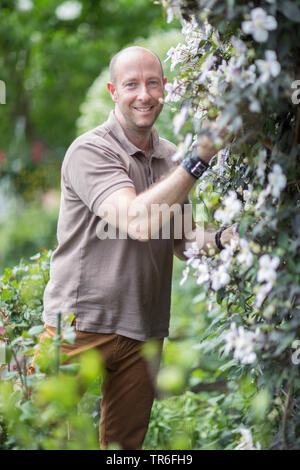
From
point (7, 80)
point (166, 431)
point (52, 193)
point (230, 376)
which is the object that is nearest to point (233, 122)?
point (230, 376)

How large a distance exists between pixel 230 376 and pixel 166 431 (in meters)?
1.13

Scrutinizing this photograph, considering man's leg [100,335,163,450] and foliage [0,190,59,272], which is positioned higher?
foliage [0,190,59,272]

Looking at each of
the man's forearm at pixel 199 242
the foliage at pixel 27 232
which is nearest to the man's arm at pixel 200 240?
the man's forearm at pixel 199 242

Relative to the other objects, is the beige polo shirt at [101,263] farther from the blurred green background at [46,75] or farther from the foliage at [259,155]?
the blurred green background at [46,75]

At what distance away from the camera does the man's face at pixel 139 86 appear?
2.32 metres

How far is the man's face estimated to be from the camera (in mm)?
2316

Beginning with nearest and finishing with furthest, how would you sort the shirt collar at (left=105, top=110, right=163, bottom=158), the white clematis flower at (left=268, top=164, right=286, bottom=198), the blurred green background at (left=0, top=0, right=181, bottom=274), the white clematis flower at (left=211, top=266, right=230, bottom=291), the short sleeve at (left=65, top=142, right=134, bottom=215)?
the white clematis flower at (left=268, top=164, right=286, bottom=198), the white clematis flower at (left=211, top=266, right=230, bottom=291), the short sleeve at (left=65, top=142, right=134, bottom=215), the shirt collar at (left=105, top=110, right=163, bottom=158), the blurred green background at (left=0, top=0, right=181, bottom=274)

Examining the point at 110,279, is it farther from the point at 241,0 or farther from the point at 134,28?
the point at 134,28

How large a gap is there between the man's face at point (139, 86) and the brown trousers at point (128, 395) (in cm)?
96

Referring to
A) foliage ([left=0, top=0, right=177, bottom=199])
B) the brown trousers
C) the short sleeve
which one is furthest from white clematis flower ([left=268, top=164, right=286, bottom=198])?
foliage ([left=0, top=0, right=177, bottom=199])

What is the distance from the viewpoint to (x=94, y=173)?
2.14 meters

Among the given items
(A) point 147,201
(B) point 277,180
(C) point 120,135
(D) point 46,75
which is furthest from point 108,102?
(D) point 46,75
